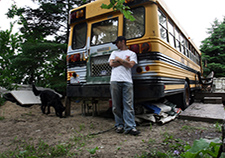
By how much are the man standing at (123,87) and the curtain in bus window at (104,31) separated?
847mm

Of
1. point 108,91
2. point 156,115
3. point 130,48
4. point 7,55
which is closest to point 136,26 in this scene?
point 130,48

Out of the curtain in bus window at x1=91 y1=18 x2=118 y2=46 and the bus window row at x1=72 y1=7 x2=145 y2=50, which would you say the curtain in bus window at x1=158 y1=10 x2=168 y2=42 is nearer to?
the bus window row at x1=72 y1=7 x2=145 y2=50

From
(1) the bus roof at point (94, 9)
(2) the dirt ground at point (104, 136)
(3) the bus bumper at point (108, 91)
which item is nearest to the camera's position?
(2) the dirt ground at point (104, 136)

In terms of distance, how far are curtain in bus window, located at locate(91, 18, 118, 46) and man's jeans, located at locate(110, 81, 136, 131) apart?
4.66 ft

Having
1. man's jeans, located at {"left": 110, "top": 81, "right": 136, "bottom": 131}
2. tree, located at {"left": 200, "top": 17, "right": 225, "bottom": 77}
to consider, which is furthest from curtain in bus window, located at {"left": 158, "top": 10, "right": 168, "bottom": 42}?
tree, located at {"left": 200, "top": 17, "right": 225, "bottom": 77}

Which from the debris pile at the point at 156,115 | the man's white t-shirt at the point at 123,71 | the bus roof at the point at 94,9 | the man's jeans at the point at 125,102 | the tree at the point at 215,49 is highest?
the tree at the point at 215,49

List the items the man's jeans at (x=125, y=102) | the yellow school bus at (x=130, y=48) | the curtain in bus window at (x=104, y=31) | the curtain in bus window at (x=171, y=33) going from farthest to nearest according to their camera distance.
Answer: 1. the curtain in bus window at (x=171, y=33)
2. the curtain in bus window at (x=104, y=31)
3. the yellow school bus at (x=130, y=48)
4. the man's jeans at (x=125, y=102)

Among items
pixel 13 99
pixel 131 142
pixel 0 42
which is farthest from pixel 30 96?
pixel 131 142

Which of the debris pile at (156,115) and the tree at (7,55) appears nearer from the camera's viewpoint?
the debris pile at (156,115)

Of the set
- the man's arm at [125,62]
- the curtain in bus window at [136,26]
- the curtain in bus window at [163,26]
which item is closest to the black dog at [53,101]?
the man's arm at [125,62]

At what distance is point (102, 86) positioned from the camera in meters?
4.18

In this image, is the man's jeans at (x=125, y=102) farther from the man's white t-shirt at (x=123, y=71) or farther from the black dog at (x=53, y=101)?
the black dog at (x=53, y=101)

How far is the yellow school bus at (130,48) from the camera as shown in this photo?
3637mm

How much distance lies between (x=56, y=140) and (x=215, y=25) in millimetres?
26030
